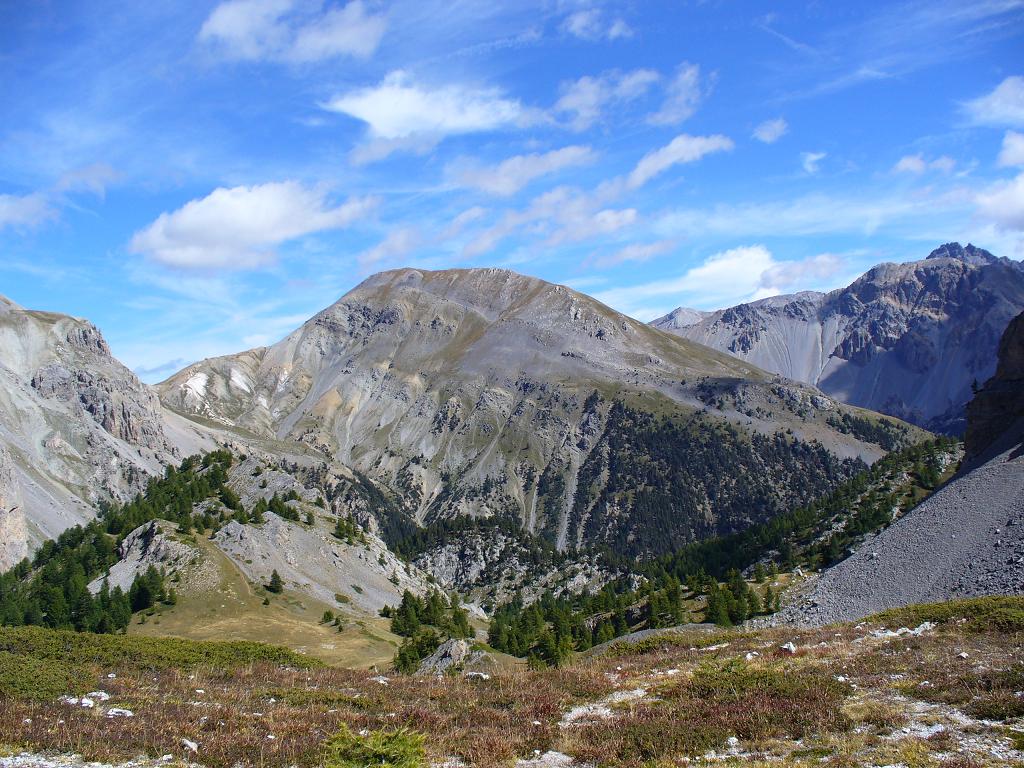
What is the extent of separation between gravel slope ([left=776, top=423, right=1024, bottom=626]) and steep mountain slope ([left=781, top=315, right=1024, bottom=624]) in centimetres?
8

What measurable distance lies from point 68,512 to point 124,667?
18482cm

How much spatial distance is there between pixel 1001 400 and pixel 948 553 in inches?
1888

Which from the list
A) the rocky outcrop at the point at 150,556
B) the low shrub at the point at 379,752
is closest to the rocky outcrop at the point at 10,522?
the rocky outcrop at the point at 150,556

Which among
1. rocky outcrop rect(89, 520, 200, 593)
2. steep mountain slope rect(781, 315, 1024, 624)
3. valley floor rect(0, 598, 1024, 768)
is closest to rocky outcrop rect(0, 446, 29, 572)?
rocky outcrop rect(89, 520, 200, 593)

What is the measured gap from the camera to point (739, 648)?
32.6 meters

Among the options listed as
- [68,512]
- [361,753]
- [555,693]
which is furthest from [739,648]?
[68,512]

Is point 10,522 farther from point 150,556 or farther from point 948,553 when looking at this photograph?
point 948,553

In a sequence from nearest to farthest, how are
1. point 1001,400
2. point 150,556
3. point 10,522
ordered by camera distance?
point 150,556 < point 1001,400 < point 10,522

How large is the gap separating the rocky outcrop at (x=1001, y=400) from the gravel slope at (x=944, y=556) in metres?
16.7

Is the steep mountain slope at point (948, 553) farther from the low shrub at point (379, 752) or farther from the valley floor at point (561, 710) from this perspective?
the low shrub at point (379, 752)

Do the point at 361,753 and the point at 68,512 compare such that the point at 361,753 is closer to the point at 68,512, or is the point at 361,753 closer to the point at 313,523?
the point at 313,523

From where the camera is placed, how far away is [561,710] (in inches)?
835

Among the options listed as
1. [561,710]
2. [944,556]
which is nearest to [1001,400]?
[944,556]

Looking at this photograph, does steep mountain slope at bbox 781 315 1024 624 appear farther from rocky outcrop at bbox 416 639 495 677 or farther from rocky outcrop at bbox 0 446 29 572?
rocky outcrop at bbox 0 446 29 572
